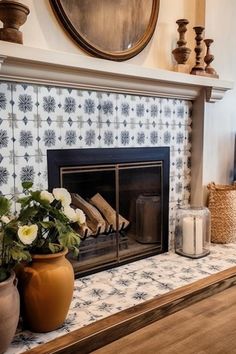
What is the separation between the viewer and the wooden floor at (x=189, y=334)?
5.09 ft

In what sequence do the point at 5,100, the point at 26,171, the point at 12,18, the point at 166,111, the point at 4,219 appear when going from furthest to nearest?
the point at 166,111, the point at 26,171, the point at 5,100, the point at 12,18, the point at 4,219

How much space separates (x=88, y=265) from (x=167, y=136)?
0.96 m

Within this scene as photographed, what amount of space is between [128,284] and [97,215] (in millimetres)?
447

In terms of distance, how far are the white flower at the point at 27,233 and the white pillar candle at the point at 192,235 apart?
124cm

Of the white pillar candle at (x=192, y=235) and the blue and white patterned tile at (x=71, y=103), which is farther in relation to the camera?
the white pillar candle at (x=192, y=235)

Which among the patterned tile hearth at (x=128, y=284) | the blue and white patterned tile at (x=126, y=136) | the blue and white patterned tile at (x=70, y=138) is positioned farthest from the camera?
the blue and white patterned tile at (x=126, y=136)

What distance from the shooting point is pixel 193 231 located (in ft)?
7.57

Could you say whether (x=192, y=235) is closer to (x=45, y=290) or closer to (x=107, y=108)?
(x=107, y=108)

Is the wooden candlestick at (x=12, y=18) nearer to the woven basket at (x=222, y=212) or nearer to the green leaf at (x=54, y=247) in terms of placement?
the green leaf at (x=54, y=247)

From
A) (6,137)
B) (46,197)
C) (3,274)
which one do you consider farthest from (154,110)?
(3,274)

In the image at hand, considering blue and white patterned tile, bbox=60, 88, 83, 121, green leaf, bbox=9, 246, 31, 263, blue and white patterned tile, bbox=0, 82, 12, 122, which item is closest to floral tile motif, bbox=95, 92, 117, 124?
blue and white patterned tile, bbox=60, 88, 83, 121

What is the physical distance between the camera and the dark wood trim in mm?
1428

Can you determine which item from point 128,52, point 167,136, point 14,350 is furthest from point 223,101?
point 14,350

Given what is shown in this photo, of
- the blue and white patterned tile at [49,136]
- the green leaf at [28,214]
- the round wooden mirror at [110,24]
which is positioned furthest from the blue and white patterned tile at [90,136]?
the green leaf at [28,214]
